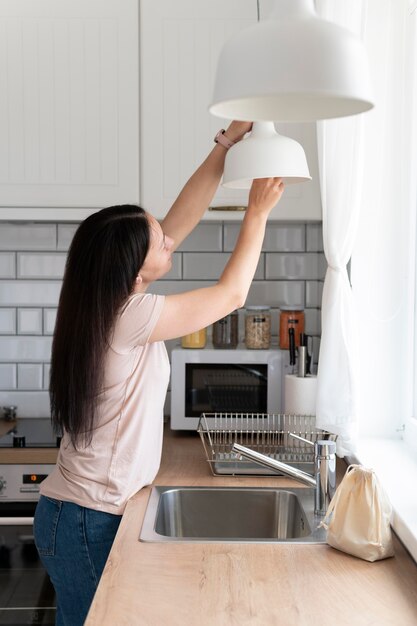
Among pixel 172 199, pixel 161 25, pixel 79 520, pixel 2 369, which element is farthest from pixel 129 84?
pixel 79 520

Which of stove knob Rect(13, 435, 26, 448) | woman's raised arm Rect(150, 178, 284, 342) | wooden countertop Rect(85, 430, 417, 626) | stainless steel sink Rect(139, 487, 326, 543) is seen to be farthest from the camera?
stove knob Rect(13, 435, 26, 448)

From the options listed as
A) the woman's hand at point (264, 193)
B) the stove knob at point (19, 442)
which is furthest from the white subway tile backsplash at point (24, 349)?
the woman's hand at point (264, 193)

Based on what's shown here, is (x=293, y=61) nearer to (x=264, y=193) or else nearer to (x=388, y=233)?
(x=264, y=193)

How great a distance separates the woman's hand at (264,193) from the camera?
1487 millimetres

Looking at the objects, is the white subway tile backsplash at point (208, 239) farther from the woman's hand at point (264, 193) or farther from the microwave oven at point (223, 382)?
the woman's hand at point (264, 193)

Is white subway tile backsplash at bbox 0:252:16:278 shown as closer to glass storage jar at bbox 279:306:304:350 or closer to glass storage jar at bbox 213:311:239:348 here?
glass storage jar at bbox 213:311:239:348

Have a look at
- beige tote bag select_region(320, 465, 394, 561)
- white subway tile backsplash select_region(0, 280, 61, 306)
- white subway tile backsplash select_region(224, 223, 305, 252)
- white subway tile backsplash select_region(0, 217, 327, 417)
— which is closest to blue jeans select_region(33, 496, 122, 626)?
beige tote bag select_region(320, 465, 394, 561)

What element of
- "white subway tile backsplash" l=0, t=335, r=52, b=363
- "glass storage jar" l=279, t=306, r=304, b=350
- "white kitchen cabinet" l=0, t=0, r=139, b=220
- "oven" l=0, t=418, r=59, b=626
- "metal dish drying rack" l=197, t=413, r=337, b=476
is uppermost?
"white kitchen cabinet" l=0, t=0, r=139, b=220

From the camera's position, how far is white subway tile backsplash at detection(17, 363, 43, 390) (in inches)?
112

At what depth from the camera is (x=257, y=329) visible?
2500 millimetres

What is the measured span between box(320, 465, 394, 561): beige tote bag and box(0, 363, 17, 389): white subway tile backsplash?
66.1 inches

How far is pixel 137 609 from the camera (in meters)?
1.22

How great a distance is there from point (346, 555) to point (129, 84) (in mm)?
1564

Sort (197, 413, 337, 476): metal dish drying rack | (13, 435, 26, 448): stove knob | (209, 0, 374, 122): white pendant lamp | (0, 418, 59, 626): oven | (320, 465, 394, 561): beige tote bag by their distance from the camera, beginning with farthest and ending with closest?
1. (13, 435, 26, 448): stove knob
2. (0, 418, 59, 626): oven
3. (197, 413, 337, 476): metal dish drying rack
4. (320, 465, 394, 561): beige tote bag
5. (209, 0, 374, 122): white pendant lamp
